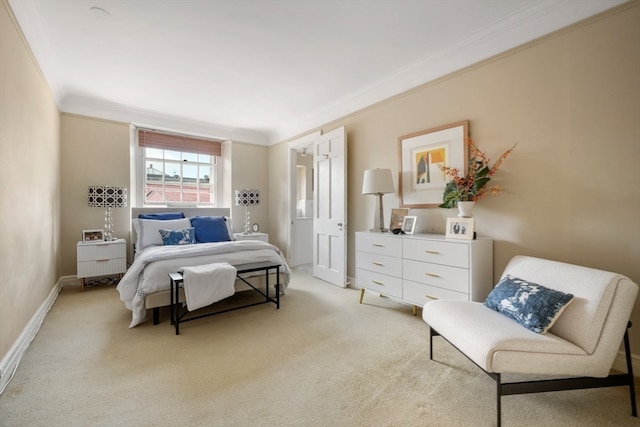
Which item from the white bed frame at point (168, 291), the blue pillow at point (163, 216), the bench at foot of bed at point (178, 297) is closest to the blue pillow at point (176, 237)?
the blue pillow at point (163, 216)

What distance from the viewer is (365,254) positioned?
10.5ft

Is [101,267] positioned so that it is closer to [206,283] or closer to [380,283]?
[206,283]

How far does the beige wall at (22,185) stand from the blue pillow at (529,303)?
3212mm

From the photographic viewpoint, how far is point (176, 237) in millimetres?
3734

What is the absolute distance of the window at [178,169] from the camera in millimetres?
4734

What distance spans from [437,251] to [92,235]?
4.43m

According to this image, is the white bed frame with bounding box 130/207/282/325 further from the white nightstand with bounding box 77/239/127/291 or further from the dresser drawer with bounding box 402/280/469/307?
the dresser drawer with bounding box 402/280/469/307

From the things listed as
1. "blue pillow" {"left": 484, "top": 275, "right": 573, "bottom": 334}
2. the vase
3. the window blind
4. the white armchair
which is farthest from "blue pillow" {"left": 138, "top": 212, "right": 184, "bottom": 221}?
"blue pillow" {"left": 484, "top": 275, "right": 573, "bottom": 334}

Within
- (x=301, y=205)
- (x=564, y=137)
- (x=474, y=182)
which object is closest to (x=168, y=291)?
(x=474, y=182)

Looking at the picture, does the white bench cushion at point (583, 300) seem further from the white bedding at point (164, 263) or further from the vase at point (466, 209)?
the white bedding at point (164, 263)

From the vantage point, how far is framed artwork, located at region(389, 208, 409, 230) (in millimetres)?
3119

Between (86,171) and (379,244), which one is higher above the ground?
(86,171)

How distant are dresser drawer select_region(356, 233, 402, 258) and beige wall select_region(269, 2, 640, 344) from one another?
534 mm

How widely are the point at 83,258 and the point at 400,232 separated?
4026mm
